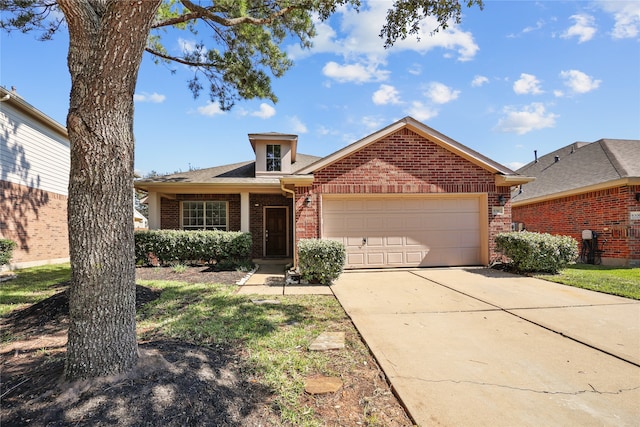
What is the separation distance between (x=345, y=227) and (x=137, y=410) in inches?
299

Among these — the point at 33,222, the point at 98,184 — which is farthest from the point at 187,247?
the point at 98,184

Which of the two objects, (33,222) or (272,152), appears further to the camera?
(272,152)

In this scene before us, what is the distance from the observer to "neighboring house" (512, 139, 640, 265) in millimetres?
10109

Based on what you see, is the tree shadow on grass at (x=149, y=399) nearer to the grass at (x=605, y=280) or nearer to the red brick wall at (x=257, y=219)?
the grass at (x=605, y=280)

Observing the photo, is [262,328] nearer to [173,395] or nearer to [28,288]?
[173,395]

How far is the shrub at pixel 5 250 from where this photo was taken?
30.7ft

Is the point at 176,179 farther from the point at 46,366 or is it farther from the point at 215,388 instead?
the point at 215,388

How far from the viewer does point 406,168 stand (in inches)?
375

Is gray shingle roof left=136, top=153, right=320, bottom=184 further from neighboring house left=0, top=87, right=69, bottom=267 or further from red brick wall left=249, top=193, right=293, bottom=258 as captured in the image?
neighboring house left=0, top=87, right=69, bottom=267

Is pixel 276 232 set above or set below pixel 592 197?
below

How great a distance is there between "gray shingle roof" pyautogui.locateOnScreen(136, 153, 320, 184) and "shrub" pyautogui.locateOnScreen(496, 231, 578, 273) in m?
7.38

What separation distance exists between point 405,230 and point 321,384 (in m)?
7.38

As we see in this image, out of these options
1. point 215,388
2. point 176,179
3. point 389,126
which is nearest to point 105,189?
point 215,388

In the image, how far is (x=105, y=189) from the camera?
250 centimetres
